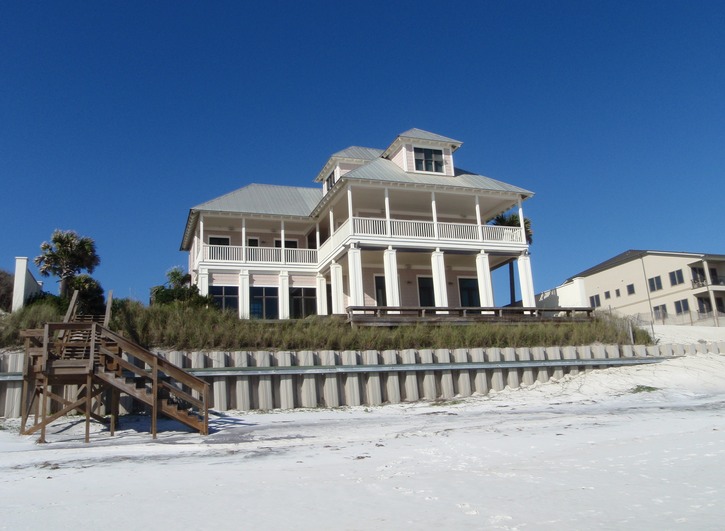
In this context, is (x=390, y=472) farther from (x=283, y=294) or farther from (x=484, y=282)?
(x=283, y=294)

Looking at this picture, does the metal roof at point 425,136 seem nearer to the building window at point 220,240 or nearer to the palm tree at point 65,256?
the building window at point 220,240

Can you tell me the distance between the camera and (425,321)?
20.7m

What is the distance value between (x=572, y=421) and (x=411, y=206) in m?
20.2

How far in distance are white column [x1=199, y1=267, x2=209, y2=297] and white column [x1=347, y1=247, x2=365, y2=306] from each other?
6.86 m

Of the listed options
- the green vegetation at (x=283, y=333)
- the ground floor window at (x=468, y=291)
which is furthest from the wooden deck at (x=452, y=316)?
the ground floor window at (x=468, y=291)

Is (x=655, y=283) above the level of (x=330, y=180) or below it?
below

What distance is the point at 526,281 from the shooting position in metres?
28.6

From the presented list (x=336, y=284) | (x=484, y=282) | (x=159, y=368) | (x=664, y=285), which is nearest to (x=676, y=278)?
(x=664, y=285)

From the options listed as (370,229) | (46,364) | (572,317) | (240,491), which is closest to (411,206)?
(370,229)

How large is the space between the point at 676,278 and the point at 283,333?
41.6 m

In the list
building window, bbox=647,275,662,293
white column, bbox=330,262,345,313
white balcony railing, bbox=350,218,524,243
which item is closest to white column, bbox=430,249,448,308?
white balcony railing, bbox=350,218,524,243

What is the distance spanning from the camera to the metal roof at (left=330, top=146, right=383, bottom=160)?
32.4m

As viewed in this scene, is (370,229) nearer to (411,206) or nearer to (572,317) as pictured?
(411,206)

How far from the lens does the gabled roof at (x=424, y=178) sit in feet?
90.6
